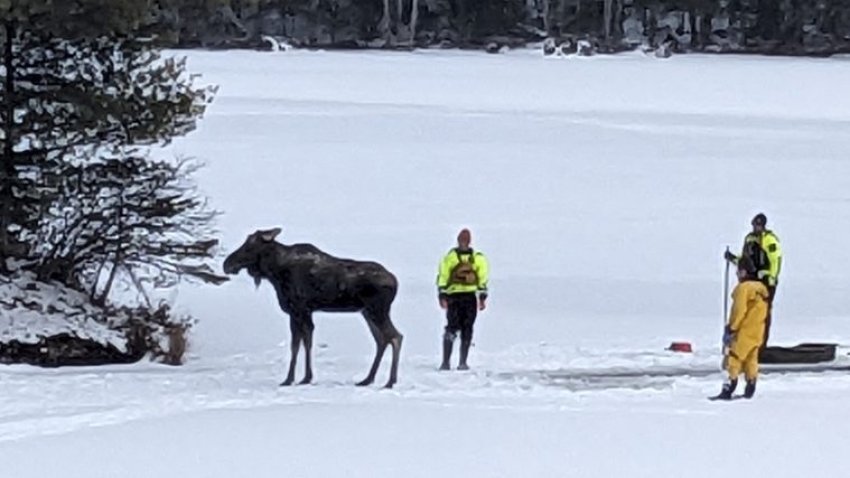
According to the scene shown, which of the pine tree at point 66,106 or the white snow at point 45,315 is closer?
the white snow at point 45,315

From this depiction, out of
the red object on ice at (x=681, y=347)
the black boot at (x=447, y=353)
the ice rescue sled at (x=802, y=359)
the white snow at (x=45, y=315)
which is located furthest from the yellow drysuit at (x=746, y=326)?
the white snow at (x=45, y=315)

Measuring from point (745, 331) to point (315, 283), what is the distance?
12.3 feet

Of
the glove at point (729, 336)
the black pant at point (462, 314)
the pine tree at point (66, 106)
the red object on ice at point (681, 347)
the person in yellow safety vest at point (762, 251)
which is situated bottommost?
the red object on ice at point (681, 347)

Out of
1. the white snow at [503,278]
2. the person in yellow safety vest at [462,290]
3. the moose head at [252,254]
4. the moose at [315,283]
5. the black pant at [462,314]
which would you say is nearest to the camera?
the white snow at [503,278]

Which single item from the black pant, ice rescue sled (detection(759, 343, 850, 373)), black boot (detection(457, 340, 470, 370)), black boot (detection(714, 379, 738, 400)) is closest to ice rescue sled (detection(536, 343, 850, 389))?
ice rescue sled (detection(759, 343, 850, 373))

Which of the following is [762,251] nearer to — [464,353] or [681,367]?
[681,367]

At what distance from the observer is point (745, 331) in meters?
14.8

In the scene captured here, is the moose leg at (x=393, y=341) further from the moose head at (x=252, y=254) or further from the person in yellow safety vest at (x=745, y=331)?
the person in yellow safety vest at (x=745, y=331)

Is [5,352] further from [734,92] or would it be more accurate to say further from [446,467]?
[734,92]

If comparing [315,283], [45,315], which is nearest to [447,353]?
[315,283]

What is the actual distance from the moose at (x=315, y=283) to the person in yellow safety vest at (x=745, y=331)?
115 inches

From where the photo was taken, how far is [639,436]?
540 inches

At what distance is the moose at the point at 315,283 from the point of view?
1538 cm

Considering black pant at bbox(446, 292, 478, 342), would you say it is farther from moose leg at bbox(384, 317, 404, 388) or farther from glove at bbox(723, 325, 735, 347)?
glove at bbox(723, 325, 735, 347)
